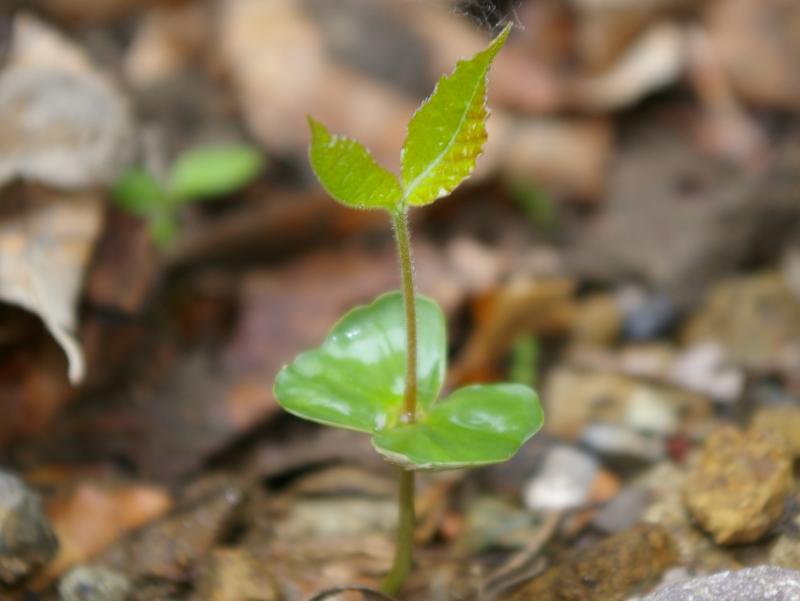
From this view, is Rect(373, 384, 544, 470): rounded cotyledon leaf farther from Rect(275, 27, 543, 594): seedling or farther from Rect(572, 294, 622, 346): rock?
Rect(572, 294, 622, 346): rock

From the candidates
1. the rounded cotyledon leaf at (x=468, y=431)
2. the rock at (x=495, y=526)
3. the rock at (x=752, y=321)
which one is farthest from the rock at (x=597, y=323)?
the rounded cotyledon leaf at (x=468, y=431)

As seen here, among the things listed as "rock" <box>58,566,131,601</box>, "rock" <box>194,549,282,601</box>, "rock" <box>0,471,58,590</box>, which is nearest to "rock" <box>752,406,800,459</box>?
"rock" <box>194,549,282,601</box>

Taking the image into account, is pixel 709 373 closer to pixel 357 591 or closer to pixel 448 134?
pixel 357 591

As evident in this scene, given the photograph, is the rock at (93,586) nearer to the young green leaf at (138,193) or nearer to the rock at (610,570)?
the rock at (610,570)

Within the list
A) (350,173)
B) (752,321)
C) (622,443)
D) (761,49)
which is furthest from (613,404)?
(761,49)

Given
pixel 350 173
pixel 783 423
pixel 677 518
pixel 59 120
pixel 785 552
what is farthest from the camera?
→ pixel 59 120

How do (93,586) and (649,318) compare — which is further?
(649,318)

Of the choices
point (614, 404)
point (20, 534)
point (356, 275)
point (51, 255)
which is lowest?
point (20, 534)
